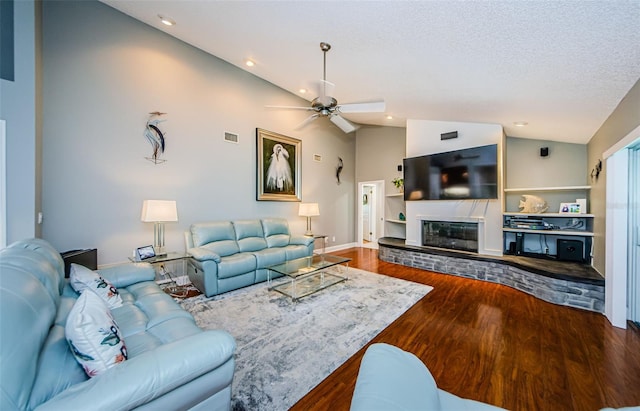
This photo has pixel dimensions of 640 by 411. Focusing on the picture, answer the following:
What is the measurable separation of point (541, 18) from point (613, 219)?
2309 mm

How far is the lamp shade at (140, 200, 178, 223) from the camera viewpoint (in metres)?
3.16

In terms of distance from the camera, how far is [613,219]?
2607mm

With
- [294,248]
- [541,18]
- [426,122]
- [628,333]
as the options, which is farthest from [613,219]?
[294,248]

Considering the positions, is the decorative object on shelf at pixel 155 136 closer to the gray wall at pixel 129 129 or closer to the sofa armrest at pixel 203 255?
the gray wall at pixel 129 129

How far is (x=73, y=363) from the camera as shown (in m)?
1.13

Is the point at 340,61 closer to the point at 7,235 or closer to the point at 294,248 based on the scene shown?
the point at 294,248

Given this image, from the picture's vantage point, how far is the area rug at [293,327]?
68.5 inches

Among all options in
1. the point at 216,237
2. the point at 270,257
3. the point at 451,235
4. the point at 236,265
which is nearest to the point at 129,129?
the point at 216,237

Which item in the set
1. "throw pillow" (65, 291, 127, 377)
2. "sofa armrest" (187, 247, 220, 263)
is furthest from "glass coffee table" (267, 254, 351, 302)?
"throw pillow" (65, 291, 127, 377)

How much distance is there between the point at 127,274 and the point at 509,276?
502 centimetres

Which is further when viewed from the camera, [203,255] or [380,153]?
[380,153]

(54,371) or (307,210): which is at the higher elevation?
(307,210)

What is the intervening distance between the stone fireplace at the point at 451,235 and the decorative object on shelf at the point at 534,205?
2.78 ft

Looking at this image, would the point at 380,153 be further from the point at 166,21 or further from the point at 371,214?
the point at 166,21
